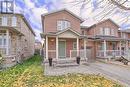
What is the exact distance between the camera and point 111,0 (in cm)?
503

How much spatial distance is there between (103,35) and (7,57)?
17.2 m

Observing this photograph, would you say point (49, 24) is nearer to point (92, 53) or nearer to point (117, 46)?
point (92, 53)

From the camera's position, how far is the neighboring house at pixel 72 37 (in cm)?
2263

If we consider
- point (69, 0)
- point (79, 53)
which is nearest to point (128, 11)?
point (69, 0)

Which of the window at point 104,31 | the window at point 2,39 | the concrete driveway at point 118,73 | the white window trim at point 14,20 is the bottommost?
the concrete driveway at point 118,73

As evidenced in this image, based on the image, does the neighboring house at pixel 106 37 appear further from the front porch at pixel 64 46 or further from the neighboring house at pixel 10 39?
the neighboring house at pixel 10 39

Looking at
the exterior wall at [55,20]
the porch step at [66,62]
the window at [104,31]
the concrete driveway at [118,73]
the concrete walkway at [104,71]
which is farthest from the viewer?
the window at [104,31]

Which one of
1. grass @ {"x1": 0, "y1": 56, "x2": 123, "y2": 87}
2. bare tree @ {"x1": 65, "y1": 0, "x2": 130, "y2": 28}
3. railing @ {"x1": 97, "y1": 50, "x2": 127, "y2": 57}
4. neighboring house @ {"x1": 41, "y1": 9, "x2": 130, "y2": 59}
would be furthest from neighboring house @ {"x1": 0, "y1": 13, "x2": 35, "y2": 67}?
bare tree @ {"x1": 65, "y1": 0, "x2": 130, "y2": 28}

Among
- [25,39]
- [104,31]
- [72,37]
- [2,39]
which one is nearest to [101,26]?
[104,31]

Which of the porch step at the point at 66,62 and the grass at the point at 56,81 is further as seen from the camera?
the porch step at the point at 66,62

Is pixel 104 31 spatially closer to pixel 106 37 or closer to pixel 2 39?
pixel 106 37

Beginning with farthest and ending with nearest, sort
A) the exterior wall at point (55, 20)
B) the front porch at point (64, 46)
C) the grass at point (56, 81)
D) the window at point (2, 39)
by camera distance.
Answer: the exterior wall at point (55, 20) → the front porch at point (64, 46) → the window at point (2, 39) → the grass at point (56, 81)

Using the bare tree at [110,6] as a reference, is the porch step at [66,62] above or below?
below

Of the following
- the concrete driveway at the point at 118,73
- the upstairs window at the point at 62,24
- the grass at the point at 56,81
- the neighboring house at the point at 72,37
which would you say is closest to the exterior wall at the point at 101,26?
the neighboring house at the point at 72,37
